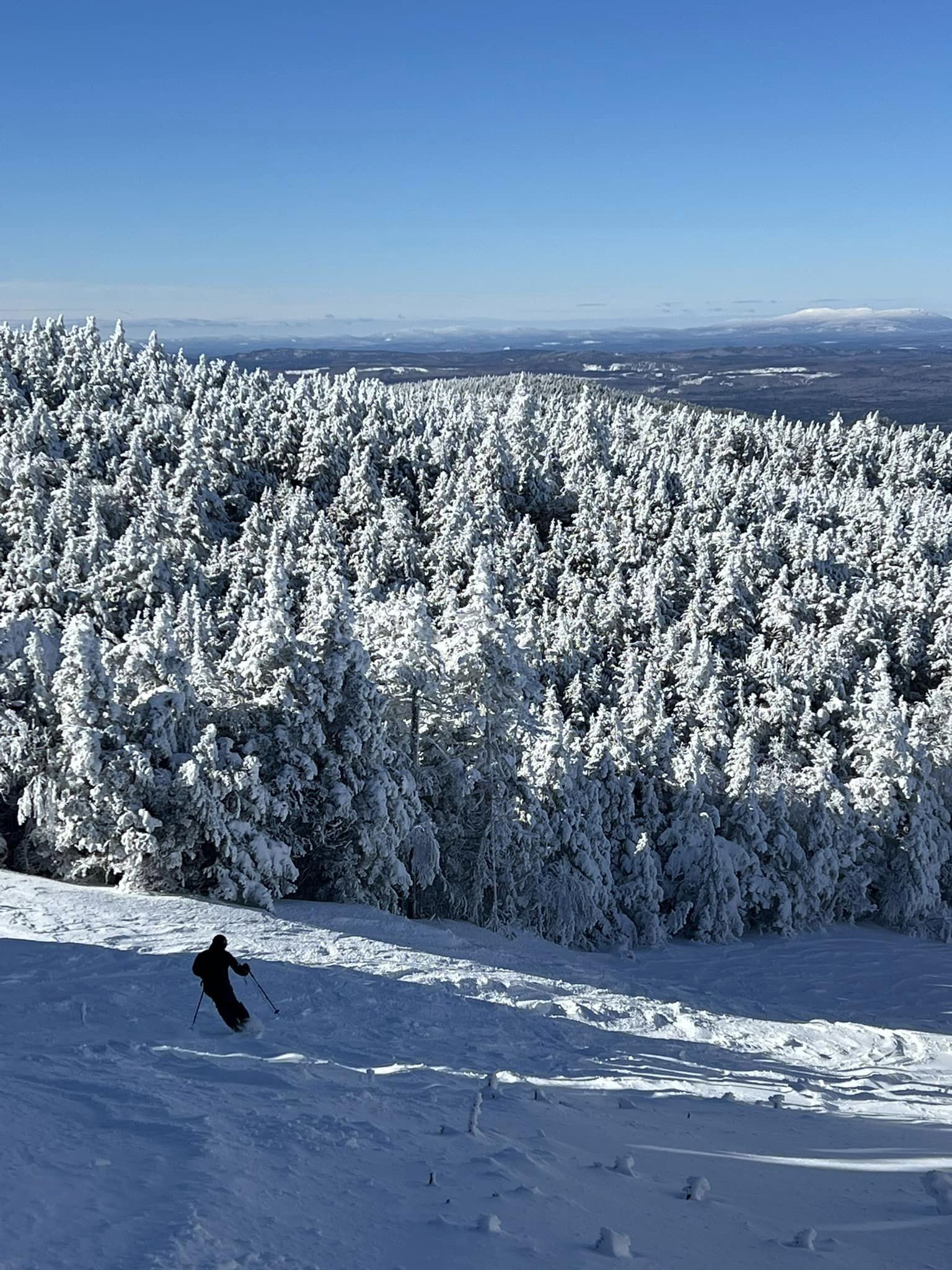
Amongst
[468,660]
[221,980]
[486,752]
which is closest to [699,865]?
[486,752]

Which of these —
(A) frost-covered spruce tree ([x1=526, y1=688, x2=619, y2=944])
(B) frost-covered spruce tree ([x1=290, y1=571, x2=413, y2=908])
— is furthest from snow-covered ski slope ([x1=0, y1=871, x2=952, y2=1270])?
(A) frost-covered spruce tree ([x1=526, y1=688, x2=619, y2=944])

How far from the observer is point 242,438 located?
334 feet

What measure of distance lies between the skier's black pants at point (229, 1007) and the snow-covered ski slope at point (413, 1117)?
0.63 feet

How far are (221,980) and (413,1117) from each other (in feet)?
10.9

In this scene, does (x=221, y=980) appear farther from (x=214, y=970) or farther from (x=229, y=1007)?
(x=229, y=1007)

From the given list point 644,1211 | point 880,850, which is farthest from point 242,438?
point 644,1211

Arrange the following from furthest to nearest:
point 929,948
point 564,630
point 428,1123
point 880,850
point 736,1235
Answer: point 564,630
point 880,850
point 929,948
point 428,1123
point 736,1235

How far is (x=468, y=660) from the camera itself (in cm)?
2697

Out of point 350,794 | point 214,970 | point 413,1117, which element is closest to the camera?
point 413,1117

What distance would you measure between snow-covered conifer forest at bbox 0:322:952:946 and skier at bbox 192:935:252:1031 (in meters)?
12.2

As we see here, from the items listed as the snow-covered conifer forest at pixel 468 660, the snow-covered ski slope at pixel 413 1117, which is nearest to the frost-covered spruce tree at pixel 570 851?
the snow-covered conifer forest at pixel 468 660

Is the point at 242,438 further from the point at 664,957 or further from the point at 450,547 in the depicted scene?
the point at 664,957

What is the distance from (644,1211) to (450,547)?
2910 inches

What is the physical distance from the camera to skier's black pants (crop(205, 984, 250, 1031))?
10969 millimetres
